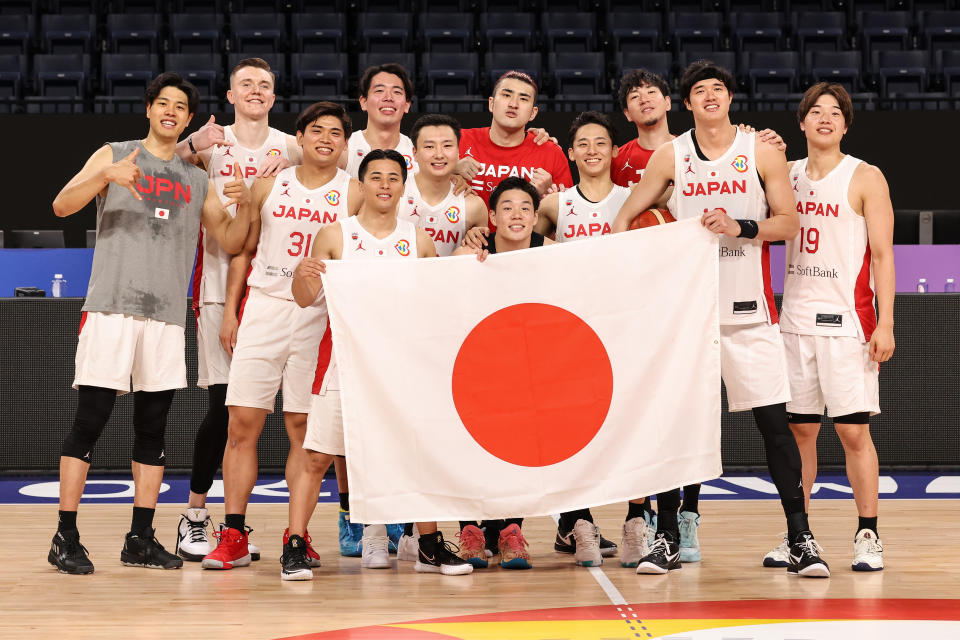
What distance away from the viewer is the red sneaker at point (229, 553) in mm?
4242

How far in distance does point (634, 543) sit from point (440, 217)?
5.04 feet

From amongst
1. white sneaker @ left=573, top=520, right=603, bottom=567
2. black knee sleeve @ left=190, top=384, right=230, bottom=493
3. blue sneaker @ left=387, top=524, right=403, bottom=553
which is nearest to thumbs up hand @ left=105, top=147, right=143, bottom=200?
black knee sleeve @ left=190, top=384, right=230, bottom=493

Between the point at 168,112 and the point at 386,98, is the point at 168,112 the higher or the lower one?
the lower one

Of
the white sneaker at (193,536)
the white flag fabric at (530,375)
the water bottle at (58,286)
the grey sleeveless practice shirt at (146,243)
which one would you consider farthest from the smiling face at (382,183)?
the water bottle at (58,286)

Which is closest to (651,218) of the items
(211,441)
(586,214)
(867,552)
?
(586,214)

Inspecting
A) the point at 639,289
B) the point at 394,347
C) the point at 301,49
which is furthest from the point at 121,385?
the point at 301,49

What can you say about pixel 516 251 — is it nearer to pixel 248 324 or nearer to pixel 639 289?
pixel 639 289

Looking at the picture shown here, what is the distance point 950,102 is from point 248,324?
9.21 meters

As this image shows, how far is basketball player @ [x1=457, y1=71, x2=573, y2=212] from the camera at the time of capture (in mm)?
4594

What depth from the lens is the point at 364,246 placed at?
416 cm

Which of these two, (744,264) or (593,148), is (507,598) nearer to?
(744,264)

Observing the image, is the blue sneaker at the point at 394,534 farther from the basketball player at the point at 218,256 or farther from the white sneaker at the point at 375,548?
the basketball player at the point at 218,256

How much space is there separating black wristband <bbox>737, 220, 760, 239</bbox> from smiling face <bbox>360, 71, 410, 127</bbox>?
1.58 metres

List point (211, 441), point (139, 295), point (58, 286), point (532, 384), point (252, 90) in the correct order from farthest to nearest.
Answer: point (58, 286)
point (211, 441)
point (252, 90)
point (139, 295)
point (532, 384)
